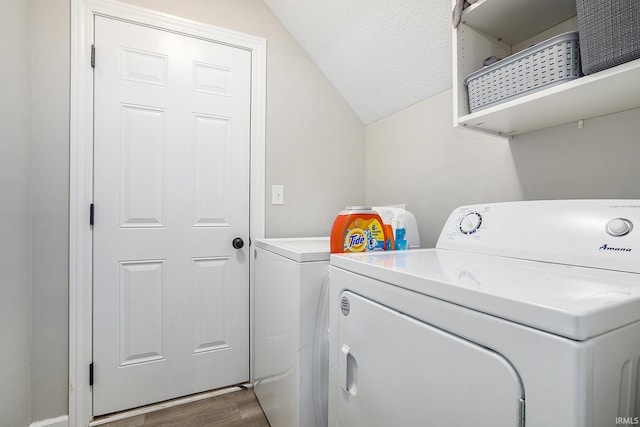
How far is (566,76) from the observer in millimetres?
806

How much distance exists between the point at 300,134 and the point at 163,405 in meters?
1.80

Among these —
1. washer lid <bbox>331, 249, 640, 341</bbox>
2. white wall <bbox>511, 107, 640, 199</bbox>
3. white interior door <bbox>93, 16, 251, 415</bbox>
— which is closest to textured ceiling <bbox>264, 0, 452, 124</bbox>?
white interior door <bbox>93, 16, 251, 415</bbox>

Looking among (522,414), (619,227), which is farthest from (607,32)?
(522,414)

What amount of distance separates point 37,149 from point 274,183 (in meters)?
1.17

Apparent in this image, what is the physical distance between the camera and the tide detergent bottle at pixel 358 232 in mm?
1146

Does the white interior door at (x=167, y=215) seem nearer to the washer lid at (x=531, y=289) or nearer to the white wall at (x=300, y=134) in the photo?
the white wall at (x=300, y=134)

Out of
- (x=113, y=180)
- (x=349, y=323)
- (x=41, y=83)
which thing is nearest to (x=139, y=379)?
(x=113, y=180)

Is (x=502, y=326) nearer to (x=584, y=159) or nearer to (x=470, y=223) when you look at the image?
(x=470, y=223)

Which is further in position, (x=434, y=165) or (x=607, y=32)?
(x=434, y=165)

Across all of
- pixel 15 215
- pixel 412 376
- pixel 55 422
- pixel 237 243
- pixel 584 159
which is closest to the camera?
pixel 412 376

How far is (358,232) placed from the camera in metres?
1.17

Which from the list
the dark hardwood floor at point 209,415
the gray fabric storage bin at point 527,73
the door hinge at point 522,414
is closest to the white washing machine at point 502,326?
the door hinge at point 522,414

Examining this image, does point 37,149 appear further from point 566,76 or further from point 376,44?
point 566,76

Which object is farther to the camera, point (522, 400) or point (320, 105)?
point (320, 105)
